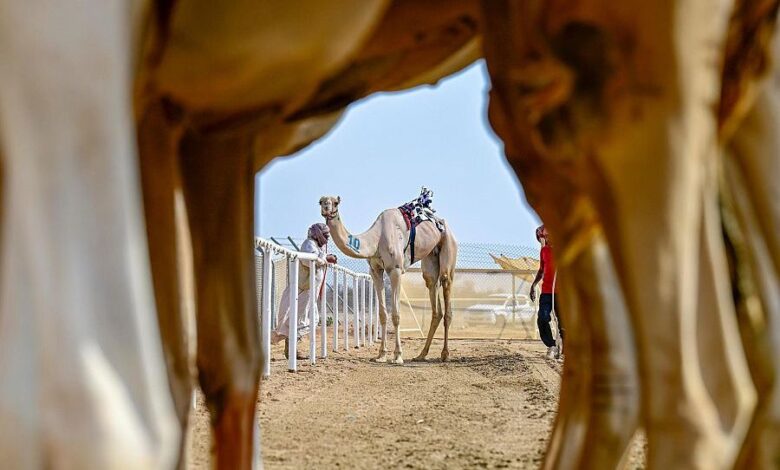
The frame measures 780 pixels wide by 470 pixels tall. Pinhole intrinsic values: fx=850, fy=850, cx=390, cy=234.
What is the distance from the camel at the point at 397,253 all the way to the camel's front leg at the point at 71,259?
6.93 m

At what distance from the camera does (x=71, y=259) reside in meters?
0.64

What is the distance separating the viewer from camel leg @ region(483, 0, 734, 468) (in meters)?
1.12

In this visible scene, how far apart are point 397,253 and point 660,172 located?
25.1 feet

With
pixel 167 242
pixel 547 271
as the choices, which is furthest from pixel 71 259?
pixel 547 271

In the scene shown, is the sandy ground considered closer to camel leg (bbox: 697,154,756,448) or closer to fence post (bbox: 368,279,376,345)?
camel leg (bbox: 697,154,756,448)

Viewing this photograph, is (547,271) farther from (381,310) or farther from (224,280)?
(224,280)

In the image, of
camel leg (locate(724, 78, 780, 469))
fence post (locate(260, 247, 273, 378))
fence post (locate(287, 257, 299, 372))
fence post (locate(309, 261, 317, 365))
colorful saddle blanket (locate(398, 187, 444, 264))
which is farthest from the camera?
colorful saddle blanket (locate(398, 187, 444, 264))

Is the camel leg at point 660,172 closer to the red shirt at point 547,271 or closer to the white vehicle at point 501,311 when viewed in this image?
the red shirt at point 547,271

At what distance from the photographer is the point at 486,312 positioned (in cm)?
1592

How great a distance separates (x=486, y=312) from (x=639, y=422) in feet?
47.8

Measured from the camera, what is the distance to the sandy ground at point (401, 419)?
2.58 meters

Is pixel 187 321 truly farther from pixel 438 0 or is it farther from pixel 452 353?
pixel 452 353

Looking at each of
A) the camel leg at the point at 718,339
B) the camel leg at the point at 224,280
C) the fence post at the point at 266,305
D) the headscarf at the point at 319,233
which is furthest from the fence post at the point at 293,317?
the camel leg at the point at 718,339

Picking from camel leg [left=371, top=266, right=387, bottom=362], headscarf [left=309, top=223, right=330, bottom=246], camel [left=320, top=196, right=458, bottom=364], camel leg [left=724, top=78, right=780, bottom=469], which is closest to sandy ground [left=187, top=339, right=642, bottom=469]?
camel leg [left=724, top=78, right=780, bottom=469]
